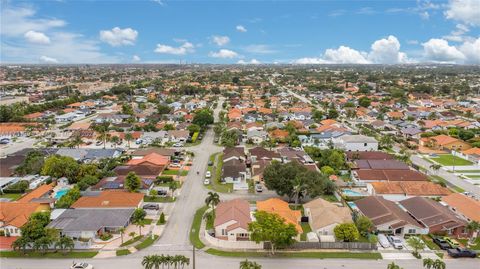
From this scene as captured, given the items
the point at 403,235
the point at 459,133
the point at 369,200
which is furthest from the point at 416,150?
the point at 403,235

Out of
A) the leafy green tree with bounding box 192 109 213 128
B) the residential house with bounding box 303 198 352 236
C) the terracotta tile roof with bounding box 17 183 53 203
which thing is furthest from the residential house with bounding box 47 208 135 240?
the leafy green tree with bounding box 192 109 213 128

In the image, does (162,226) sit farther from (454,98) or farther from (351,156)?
(454,98)

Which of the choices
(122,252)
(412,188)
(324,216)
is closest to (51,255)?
(122,252)

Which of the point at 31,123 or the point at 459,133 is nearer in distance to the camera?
the point at 459,133

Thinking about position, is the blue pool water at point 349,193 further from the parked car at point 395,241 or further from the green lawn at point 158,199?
the green lawn at point 158,199

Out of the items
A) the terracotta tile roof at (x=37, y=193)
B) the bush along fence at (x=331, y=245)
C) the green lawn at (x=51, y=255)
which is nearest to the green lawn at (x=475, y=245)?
the bush along fence at (x=331, y=245)

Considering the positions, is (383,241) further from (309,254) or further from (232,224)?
(232,224)

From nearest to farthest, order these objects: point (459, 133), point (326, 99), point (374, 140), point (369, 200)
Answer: point (369, 200) < point (374, 140) < point (459, 133) < point (326, 99)
